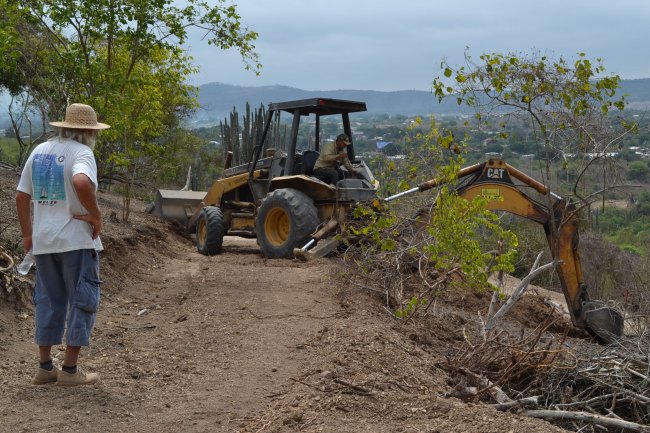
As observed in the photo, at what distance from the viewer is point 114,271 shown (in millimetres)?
10961

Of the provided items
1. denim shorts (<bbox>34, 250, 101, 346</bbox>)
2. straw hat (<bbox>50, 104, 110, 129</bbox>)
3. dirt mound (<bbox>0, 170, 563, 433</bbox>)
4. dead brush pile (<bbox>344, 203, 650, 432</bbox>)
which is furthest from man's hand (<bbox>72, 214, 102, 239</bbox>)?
dead brush pile (<bbox>344, 203, 650, 432</bbox>)

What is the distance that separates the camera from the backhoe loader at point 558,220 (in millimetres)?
10711

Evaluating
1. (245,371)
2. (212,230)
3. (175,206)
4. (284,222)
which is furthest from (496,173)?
(175,206)

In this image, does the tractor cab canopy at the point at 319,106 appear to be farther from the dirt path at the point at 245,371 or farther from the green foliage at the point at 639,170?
the green foliage at the point at 639,170

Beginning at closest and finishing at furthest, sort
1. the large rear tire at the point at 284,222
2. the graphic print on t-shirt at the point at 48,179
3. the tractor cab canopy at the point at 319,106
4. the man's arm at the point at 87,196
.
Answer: the man's arm at the point at 87,196 → the graphic print on t-shirt at the point at 48,179 → the large rear tire at the point at 284,222 → the tractor cab canopy at the point at 319,106

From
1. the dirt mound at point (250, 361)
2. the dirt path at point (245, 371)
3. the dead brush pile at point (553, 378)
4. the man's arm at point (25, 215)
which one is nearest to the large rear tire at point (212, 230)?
the dirt mound at point (250, 361)

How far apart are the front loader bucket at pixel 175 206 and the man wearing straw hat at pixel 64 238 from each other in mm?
12602

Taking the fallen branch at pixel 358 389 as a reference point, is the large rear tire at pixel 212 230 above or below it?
below

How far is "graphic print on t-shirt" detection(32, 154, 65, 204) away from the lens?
5.84m

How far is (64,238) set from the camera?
581 centimetres

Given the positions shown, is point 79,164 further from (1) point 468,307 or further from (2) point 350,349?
(1) point 468,307

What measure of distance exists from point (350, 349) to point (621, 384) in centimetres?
228

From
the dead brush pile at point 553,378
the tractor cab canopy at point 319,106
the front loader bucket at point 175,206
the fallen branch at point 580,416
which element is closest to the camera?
the fallen branch at point 580,416

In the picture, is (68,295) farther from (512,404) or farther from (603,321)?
(603,321)
